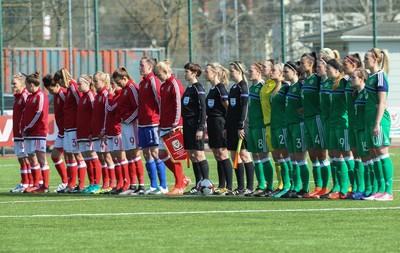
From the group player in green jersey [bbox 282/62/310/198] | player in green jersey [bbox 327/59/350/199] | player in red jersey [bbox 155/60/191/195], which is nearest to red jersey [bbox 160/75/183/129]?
player in red jersey [bbox 155/60/191/195]

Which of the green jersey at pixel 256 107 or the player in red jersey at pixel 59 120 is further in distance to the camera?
the player in red jersey at pixel 59 120

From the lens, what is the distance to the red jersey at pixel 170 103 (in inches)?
701

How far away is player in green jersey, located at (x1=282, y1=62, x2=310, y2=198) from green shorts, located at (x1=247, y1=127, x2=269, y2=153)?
56 cm

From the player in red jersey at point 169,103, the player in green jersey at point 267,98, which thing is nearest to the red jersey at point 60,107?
the player in red jersey at point 169,103

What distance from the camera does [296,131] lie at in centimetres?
1661

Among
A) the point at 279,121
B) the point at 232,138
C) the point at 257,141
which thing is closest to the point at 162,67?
the point at 232,138

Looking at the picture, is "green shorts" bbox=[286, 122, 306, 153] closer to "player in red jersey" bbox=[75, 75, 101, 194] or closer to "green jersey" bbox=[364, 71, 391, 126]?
"green jersey" bbox=[364, 71, 391, 126]

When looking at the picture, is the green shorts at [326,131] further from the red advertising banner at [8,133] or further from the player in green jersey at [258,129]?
the red advertising banner at [8,133]

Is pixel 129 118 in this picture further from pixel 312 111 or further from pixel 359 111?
pixel 359 111

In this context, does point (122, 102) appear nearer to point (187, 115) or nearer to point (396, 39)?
point (187, 115)

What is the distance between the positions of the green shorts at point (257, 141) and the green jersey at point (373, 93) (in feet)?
6.97

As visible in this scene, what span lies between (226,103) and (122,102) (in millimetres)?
1806

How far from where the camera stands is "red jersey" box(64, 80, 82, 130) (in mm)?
19359

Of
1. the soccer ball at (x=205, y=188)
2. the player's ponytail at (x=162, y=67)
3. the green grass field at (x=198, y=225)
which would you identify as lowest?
the green grass field at (x=198, y=225)
